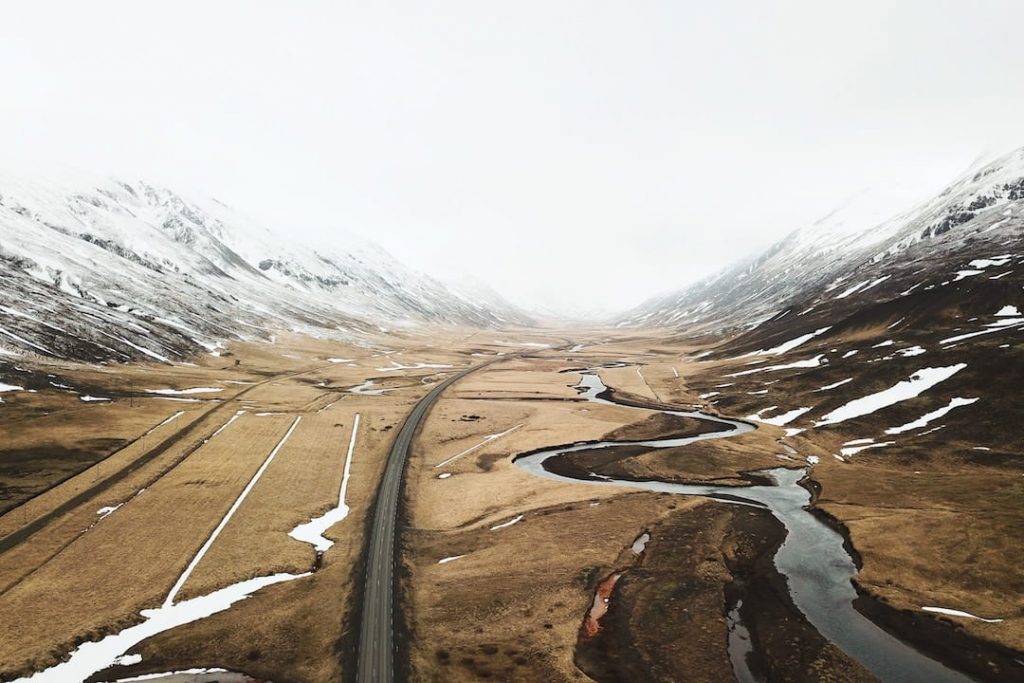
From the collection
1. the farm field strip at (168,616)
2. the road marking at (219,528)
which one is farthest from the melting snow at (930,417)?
the road marking at (219,528)

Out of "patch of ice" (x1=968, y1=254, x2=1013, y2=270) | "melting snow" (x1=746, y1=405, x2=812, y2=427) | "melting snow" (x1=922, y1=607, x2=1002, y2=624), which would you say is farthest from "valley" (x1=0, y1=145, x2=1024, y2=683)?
"patch of ice" (x1=968, y1=254, x2=1013, y2=270)

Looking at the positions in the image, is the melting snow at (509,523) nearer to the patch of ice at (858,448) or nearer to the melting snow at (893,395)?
the patch of ice at (858,448)

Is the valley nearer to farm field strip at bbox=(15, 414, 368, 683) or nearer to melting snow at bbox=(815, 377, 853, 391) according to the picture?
farm field strip at bbox=(15, 414, 368, 683)

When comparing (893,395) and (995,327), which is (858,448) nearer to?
(893,395)

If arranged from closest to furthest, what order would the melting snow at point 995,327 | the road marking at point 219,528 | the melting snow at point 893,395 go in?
the road marking at point 219,528 < the melting snow at point 893,395 < the melting snow at point 995,327

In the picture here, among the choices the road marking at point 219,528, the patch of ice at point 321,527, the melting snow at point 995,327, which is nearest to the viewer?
the road marking at point 219,528

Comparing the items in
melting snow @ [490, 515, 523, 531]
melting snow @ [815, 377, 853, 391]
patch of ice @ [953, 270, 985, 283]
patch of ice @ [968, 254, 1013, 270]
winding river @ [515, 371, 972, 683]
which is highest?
patch of ice @ [968, 254, 1013, 270]
